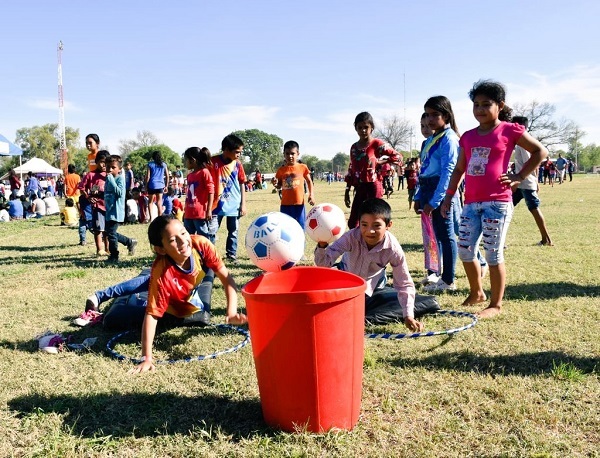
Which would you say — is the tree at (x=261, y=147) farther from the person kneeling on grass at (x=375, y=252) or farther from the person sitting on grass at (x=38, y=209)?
the person kneeling on grass at (x=375, y=252)

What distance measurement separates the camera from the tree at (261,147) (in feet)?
446

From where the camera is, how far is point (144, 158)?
254 ft

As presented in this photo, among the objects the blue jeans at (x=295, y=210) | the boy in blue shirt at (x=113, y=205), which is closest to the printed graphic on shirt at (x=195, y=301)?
the blue jeans at (x=295, y=210)

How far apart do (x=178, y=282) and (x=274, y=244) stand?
86cm

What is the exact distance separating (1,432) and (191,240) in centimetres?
188


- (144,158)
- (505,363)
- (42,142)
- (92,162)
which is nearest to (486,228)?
(505,363)

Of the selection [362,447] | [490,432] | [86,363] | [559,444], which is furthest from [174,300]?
[559,444]

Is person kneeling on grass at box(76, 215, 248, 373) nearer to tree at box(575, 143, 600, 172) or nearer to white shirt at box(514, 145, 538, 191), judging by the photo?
white shirt at box(514, 145, 538, 191)

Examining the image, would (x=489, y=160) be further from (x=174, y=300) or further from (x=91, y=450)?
(x=91, y=450)

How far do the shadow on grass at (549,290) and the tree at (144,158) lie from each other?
211 feet

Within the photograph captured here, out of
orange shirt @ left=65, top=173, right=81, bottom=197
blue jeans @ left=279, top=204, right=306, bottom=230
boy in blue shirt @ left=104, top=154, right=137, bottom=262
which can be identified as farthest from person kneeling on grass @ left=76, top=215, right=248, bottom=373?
orange shirt @ left=65, top=173, right=81, bottom=197

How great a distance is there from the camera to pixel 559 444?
8.00ft

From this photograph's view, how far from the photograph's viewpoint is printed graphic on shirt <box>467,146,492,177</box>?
448 cm

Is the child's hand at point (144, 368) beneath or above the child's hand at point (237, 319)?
beneath
